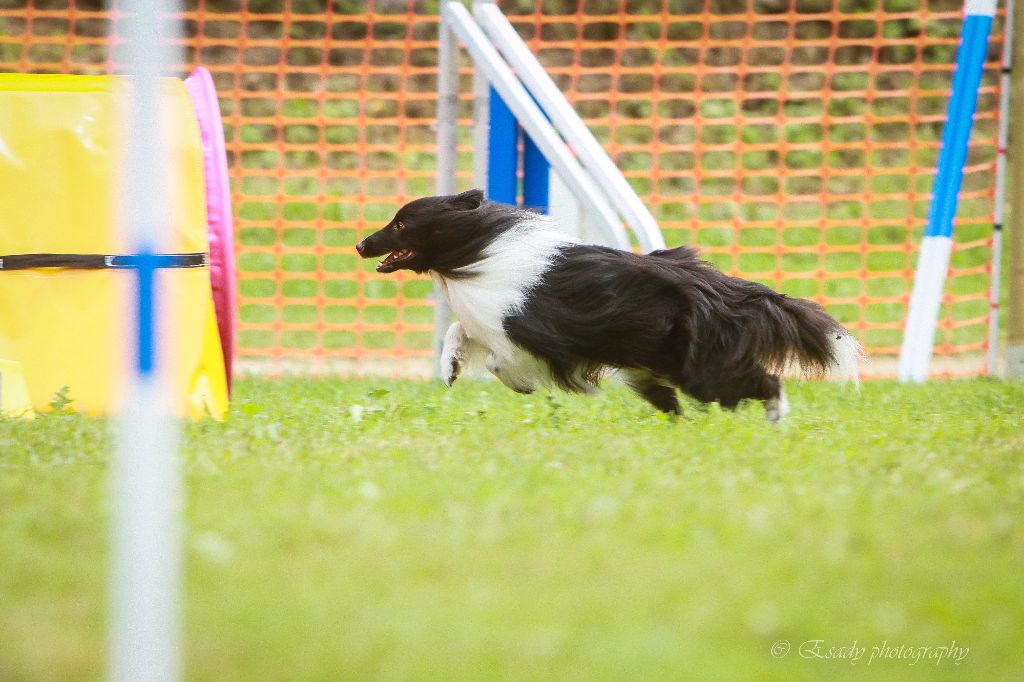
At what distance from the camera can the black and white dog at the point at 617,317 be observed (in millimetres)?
4625

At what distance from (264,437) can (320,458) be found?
462 mm

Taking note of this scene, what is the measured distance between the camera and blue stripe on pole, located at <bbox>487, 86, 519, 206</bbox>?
6.48m

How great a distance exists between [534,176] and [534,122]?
18.8 inches

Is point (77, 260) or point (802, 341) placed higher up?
point (77, 260)

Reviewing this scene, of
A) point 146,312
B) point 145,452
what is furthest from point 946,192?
point 145,452

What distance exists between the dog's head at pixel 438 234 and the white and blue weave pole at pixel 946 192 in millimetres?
2903

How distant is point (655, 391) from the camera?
198 inches

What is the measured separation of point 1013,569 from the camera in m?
2.57

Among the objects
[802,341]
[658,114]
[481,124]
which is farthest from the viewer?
[658,114]

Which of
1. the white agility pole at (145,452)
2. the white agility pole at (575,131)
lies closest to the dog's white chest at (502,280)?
the white agility pole at (575,131)

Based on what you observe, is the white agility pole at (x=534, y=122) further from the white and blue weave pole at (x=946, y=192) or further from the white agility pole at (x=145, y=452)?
the white agility pole at (x=145, y=452)

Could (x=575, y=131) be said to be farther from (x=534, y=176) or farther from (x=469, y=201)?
(x=469, y=201)

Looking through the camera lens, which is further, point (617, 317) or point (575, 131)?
point (575, 131)

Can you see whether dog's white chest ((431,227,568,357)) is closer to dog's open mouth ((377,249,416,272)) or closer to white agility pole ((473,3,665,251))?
dog's open mouth ((377,249,416,272))
